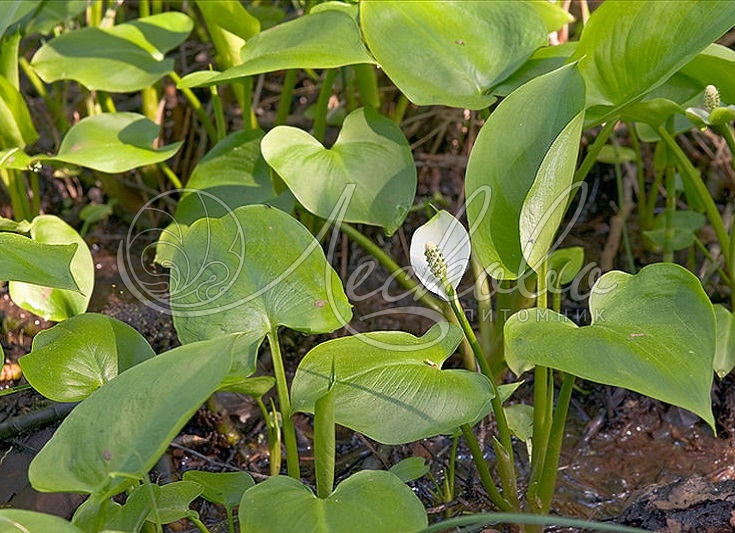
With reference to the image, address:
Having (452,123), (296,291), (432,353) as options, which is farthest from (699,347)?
(452,123)

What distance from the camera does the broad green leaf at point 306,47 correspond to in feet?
3.39

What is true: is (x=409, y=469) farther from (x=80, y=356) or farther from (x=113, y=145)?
(x=113, y=145)

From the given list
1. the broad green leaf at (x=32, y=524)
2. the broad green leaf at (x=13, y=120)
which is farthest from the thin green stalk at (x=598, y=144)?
the broad green leaf at (x=13, y=120)

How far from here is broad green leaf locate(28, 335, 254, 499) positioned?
64 cm

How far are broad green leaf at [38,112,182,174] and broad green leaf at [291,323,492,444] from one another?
1.58 feet

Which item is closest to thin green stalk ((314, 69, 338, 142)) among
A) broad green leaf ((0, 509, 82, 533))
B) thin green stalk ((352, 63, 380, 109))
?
thin green stalk ((352, 63, 380, 109))

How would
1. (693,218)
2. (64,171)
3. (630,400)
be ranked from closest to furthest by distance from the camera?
(630,400), (693,218), (64,171)

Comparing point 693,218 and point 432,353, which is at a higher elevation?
point 432,353

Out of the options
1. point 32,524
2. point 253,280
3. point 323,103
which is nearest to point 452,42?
point 323,103

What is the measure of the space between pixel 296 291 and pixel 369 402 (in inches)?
6.3

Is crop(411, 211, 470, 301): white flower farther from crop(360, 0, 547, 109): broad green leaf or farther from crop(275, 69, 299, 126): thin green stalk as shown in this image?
crop(275, 69, 299, 126): thin green stalk

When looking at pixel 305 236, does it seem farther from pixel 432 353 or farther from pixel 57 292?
pixel 57 292

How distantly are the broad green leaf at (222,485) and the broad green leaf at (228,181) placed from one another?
462mm

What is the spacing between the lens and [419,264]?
857mm
